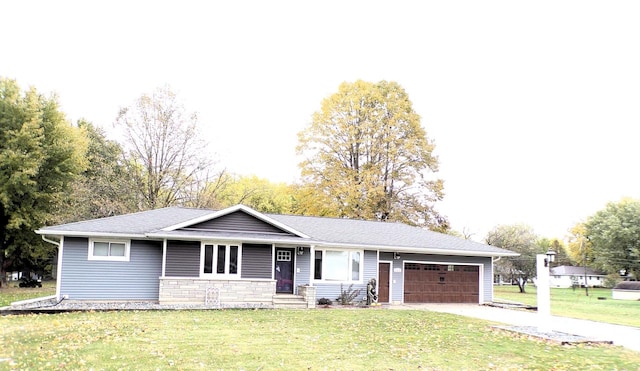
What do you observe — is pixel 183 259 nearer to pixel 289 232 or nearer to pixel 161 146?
pixel 289 232

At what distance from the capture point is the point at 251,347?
9.47 m

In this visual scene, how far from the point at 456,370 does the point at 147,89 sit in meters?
26.0

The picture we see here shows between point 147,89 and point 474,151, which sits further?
point 474,151

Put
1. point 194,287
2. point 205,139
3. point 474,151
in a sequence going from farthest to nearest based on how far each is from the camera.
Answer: point 474,151 → point 205,139 → point 194,287

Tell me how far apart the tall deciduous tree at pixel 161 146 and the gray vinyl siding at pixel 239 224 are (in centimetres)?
1259

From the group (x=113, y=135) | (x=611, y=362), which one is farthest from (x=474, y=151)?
(x=611, y=362)

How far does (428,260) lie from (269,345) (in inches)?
548

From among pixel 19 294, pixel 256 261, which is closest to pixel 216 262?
pixel 256 261

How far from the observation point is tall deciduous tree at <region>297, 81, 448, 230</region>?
105ft

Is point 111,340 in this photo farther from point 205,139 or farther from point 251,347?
point 205,139

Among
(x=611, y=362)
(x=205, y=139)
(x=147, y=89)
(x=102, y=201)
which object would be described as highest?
(x=147, y=89)

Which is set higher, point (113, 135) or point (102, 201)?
point (113, 135)

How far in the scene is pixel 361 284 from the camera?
20.8 metres

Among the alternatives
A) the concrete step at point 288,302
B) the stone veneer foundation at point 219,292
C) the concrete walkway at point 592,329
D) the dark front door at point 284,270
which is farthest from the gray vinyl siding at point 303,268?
the concrete walkway at point 592,329
